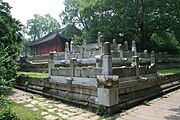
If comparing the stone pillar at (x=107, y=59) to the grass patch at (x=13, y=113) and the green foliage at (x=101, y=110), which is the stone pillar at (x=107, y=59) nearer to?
the green foliage at (x=101, y=110)

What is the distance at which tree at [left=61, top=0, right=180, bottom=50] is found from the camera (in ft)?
75.9

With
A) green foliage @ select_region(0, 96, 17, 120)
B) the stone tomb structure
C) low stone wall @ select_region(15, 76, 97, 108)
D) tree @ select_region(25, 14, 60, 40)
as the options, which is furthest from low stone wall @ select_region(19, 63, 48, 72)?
tree @ select_region(25, 14, 60, 40)

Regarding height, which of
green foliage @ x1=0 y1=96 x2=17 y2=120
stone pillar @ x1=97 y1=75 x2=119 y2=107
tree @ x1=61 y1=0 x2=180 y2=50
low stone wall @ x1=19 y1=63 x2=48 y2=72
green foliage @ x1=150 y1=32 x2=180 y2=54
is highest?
tree @ x1=61 y1=0 x2=180 y2=50

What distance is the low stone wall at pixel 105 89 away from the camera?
7043 mm

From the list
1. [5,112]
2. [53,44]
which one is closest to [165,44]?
[53,44]

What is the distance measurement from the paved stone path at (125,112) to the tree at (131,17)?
15.8 meters

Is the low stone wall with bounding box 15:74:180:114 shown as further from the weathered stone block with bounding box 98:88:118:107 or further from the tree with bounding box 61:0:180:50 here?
the tree with bounding box 61:0:180:50

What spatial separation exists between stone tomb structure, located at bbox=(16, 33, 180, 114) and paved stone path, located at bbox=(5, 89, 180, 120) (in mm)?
384

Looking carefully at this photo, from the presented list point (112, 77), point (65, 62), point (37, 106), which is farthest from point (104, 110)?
point (65, 62)

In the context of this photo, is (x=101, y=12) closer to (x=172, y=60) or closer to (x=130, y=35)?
(x=130, y=35)

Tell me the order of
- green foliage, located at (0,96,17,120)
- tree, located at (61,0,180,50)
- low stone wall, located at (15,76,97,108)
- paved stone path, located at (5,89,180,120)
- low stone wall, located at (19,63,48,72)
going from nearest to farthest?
green foliage, located at (0,96,17,120), paved stone path, located at (5,89,180,120), low stone wall, located at (15,76,97,108), low stone wall, located at (19,63,48,72), tree, located at (61,0,180,50)

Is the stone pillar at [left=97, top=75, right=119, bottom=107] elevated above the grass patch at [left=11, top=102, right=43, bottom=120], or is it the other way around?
the stone pillar at [left=97, top=75, right=119, bottom=107]

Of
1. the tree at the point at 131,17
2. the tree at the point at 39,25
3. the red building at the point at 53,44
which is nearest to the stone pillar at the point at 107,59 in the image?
the tree at the point at 131,17

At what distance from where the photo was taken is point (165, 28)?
26219 mm
